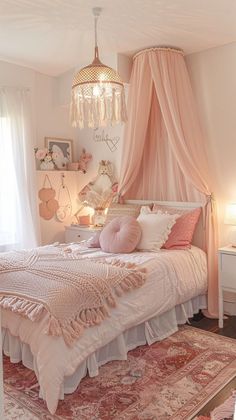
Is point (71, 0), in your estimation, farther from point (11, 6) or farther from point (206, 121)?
point (206, 121)

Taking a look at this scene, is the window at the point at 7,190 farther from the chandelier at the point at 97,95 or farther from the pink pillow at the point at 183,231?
the pink pillow at the point at 183,231

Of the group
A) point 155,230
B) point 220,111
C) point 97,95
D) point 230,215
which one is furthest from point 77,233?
point 220,111

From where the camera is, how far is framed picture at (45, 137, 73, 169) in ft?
15.0

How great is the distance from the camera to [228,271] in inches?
124

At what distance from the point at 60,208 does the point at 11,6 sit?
2.48 m

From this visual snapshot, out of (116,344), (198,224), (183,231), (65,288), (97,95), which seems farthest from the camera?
(198,224)

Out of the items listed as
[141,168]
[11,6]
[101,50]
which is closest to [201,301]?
[141,168]

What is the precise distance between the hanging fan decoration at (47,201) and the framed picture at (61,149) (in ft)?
1.07

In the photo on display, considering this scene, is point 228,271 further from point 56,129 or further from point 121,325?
point 56,129

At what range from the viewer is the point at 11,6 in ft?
8.78

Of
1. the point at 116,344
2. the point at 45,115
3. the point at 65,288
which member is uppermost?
the point at 45,115

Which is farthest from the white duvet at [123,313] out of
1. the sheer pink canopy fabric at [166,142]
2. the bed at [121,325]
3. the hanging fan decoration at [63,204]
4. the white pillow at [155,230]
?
the hanging fan decoration at [63,204]

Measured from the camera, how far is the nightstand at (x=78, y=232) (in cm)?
423

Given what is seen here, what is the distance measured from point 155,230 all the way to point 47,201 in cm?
168
